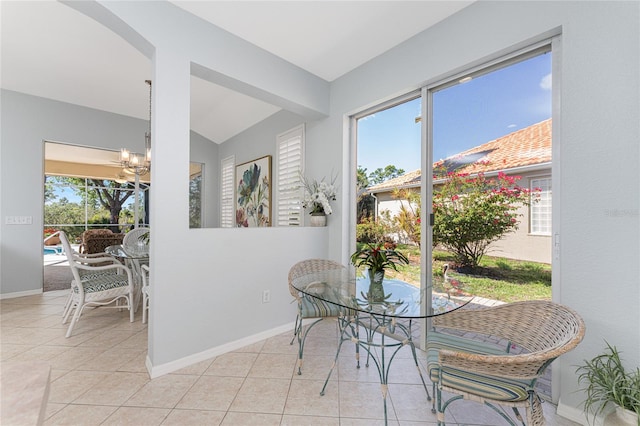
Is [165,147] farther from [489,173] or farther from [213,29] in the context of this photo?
[489,173]

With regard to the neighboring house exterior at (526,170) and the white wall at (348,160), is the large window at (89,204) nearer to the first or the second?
the white wall at (348,160)

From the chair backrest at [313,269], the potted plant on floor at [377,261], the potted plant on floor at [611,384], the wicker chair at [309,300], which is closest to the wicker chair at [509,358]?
the potted plant on floor at [611,384]

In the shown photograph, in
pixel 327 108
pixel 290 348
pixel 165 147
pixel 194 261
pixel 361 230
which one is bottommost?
pixel 290 348

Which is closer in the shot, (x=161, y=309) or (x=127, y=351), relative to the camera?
(x=161, y=309)

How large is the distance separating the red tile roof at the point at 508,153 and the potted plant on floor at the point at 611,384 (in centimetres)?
119

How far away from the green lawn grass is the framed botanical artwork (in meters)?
2.58

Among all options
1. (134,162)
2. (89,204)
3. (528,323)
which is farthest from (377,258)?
(89,204)

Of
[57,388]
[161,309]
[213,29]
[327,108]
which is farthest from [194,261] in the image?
[327,108]

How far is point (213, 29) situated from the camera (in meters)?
2.39

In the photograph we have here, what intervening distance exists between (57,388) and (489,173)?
3.42 meters

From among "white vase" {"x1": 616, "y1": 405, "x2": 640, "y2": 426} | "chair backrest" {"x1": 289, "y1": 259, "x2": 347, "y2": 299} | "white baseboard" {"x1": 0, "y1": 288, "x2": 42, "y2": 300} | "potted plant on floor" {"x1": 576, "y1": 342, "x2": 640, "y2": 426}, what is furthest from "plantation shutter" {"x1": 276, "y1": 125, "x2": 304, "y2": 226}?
"white baseboard" {"x1": 0, "y1": 288, "x2": 42, "y2": 300}

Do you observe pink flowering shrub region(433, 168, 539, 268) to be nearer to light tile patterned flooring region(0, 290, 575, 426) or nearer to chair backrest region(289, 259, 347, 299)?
chair backrest region(289, 259, 347, 299)

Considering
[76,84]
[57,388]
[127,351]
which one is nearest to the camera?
[57,388]

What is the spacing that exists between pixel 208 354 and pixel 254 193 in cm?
280
